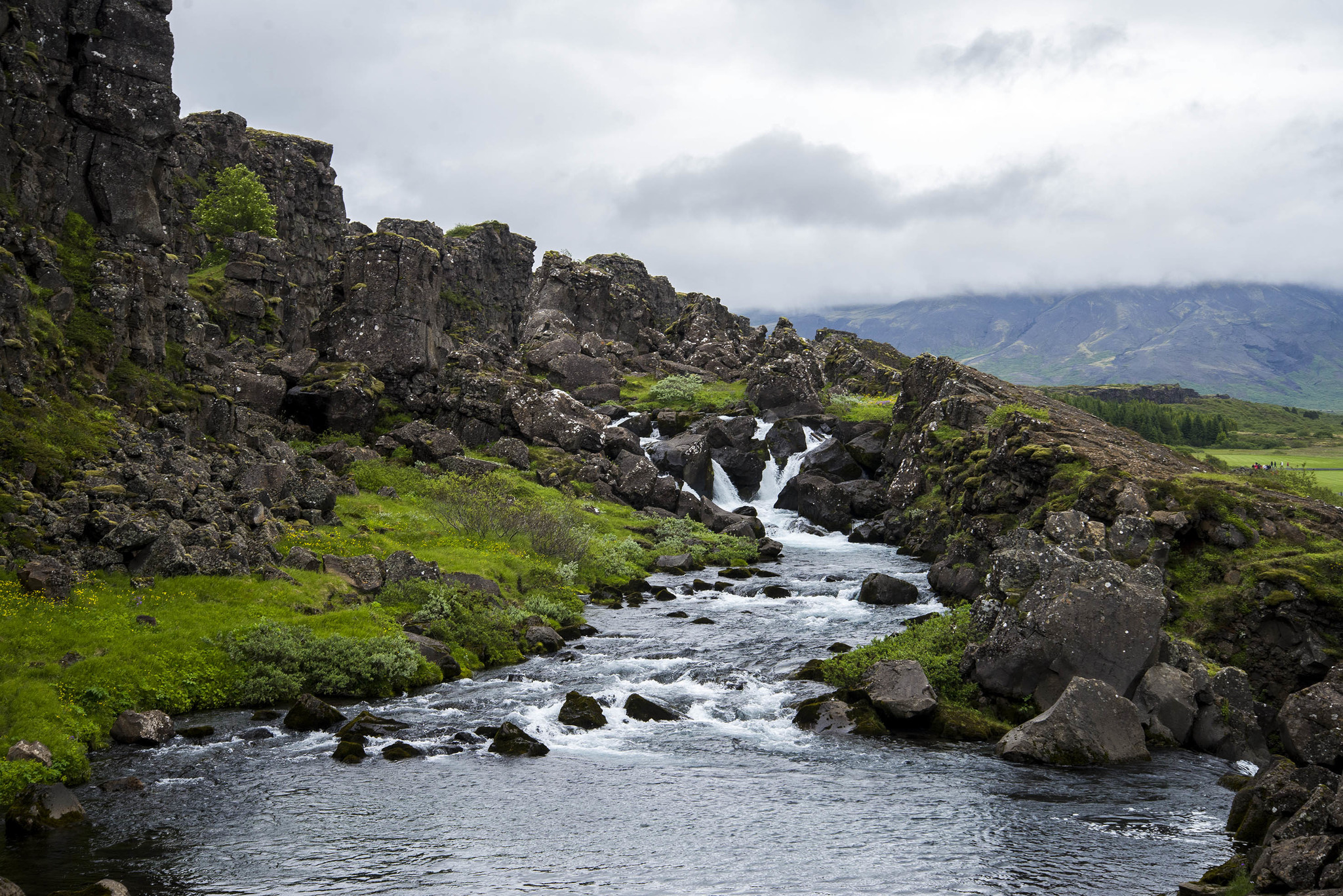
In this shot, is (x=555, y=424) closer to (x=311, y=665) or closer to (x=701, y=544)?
(x=701, y=544)

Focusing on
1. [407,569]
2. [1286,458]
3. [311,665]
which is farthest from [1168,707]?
[1286,458]

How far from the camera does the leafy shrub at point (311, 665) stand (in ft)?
97.3

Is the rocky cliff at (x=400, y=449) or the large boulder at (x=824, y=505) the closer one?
the rocky cliff at (x=400, y=449)

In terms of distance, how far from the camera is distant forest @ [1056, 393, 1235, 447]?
165625mm

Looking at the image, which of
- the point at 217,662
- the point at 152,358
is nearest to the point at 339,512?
the point at 152,358

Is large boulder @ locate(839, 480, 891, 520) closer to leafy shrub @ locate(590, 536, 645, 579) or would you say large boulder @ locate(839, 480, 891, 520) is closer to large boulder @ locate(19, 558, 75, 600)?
leafy shrub @ locate(590, 536, 645, 579)

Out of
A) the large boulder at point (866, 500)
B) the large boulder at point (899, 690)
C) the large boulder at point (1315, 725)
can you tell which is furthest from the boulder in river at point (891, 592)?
the large boulder at point (866, 500)

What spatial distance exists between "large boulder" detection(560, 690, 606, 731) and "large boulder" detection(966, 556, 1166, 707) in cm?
1420

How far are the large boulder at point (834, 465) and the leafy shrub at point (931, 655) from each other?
4719cm

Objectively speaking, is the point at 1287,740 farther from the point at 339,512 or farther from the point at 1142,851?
the point at 339,512

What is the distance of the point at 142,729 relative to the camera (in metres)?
25.2

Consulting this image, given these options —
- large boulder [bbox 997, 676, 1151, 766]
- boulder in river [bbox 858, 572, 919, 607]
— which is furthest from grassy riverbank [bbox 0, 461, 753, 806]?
large boulder [bbox 997, 676, 1151, 766]

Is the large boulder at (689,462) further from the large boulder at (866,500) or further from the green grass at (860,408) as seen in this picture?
the green grass at (860,408)

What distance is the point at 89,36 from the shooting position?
42.3 meters
